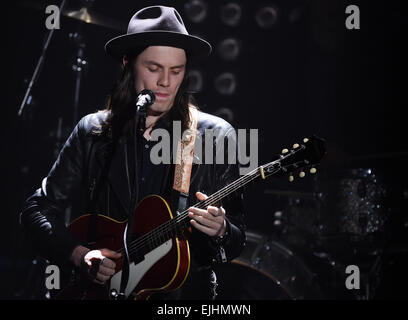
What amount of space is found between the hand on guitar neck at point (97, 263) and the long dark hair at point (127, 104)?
0.70m

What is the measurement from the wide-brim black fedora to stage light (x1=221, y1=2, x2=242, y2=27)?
2928 millimetres

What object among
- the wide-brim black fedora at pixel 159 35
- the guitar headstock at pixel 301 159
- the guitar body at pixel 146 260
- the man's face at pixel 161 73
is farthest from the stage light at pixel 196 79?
the guitar headstock at pixel 301 159

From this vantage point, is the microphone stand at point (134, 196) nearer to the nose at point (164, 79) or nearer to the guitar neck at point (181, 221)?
the guitar neck at point (181, 221)

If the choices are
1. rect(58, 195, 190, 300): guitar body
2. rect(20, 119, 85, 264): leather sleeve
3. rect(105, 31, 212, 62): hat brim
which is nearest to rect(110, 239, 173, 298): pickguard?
rect(58, 195, 190, 300): guitar body

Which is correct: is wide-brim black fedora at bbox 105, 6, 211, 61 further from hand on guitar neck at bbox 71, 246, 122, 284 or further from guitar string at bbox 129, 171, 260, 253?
hand on guitar neck at bbox 71, 246, 122, 284

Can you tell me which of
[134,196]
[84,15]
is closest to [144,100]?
[134,196]

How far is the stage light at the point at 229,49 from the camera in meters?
5.54

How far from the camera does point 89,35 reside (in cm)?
518

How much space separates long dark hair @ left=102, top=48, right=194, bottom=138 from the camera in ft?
8.73

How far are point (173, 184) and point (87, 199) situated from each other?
1.84 ft

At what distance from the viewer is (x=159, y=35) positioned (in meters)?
2.54

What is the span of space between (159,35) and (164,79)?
0.26 m

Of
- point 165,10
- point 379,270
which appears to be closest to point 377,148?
point 379,270

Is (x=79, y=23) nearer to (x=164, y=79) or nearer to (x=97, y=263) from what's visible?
(x=164, y=79)
